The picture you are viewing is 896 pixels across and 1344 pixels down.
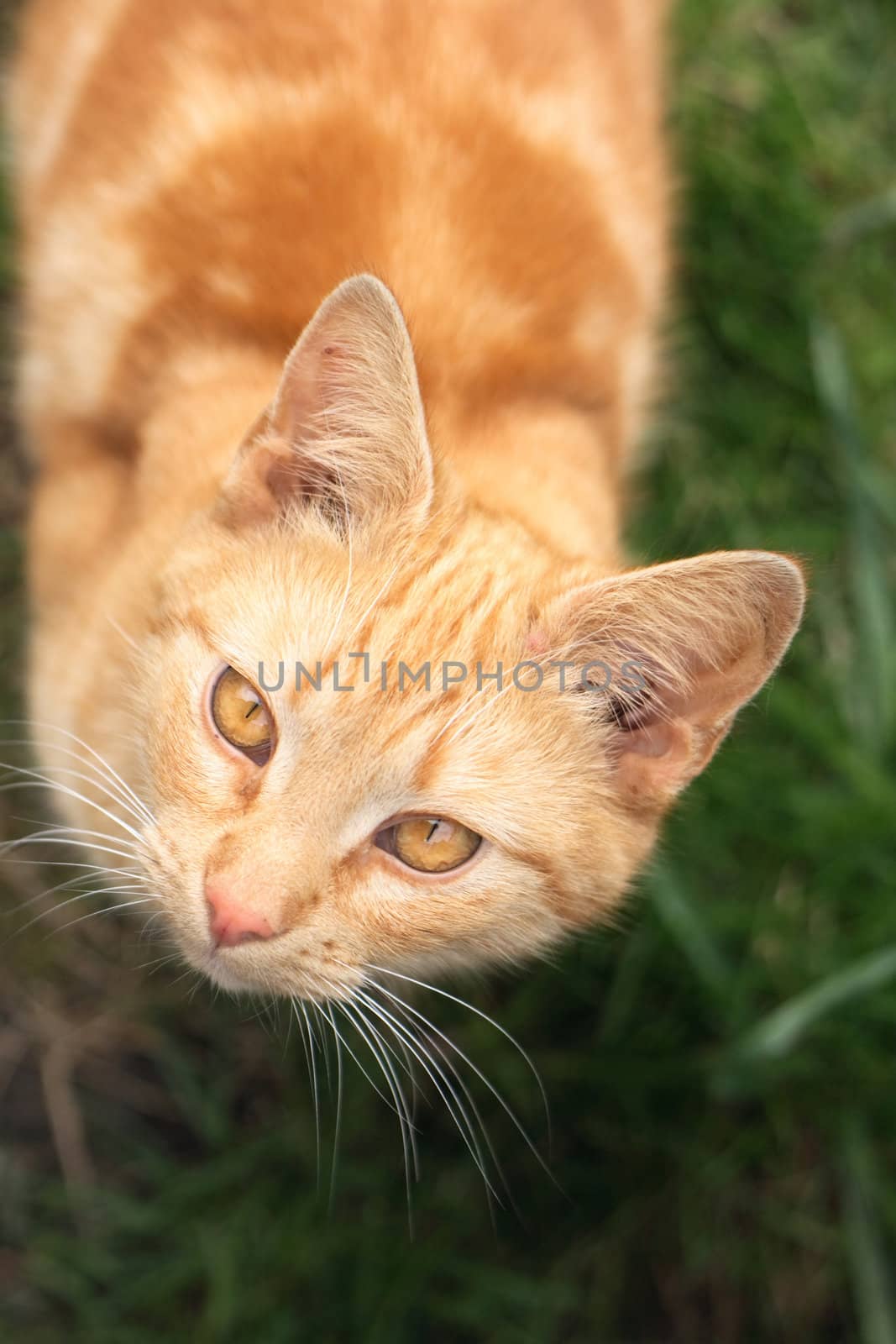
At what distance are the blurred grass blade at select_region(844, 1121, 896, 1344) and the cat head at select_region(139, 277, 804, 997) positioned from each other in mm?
1235

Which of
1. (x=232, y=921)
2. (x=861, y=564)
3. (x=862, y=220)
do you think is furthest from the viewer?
(x=862, y=220)

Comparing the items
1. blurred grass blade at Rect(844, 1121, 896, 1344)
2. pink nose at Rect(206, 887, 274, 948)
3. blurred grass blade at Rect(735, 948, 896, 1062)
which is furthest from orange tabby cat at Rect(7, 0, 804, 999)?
blurred grass blade at Rect(844, 1121, 896, 1344)

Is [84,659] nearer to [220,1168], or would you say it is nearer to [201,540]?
[201,540]

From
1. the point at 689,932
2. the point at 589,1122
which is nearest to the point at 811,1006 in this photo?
the point at 689,932

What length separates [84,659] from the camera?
1.54m

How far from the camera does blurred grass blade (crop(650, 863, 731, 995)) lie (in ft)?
6.76

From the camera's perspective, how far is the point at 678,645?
122 centimetres

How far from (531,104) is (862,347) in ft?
4.31

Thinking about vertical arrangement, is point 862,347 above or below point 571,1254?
above

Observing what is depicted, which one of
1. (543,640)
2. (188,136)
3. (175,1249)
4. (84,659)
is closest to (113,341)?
(188,136)

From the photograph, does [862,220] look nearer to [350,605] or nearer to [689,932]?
[689,932]

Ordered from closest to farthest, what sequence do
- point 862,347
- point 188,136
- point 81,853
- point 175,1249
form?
point 188,136 < point 81,853 < point 175,1249 < point 862,347

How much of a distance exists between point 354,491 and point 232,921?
1.74 ft

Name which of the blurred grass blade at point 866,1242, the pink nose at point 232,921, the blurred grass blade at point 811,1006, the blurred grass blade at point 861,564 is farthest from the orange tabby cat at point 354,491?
the blurred grass blade at point 866,1242
